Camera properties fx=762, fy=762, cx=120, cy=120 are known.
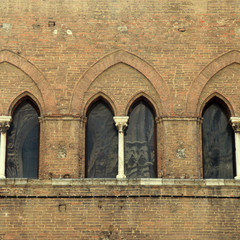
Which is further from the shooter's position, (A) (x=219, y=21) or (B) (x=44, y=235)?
(A) (x=219, y=21)

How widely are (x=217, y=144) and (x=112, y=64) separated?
9.84 feet

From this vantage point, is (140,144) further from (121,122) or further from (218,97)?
(218,97)

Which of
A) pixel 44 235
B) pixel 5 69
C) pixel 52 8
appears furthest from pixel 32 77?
pixel 44 235

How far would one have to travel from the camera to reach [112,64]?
57.0 feet

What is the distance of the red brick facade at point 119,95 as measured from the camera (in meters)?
16.2

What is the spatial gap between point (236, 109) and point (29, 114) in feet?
15.4

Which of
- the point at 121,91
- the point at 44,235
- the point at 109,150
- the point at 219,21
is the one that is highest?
the point at 219,21

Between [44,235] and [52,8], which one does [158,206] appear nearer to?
[44,235]

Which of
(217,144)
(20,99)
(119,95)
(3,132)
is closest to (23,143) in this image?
(3,132)

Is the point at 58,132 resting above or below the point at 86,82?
below

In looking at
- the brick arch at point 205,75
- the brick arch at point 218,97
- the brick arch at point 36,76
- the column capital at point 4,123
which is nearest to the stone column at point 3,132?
the column capital at point 4,123

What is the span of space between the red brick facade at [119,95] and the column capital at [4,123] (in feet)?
0.36

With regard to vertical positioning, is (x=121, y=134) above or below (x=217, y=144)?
above

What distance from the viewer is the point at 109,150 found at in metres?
17.2
